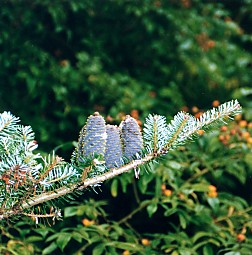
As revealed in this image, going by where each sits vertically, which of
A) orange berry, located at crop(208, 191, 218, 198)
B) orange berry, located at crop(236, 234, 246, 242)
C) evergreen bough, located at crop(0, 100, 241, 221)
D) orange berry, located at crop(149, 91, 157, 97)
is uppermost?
orange berry, located at crop(149, 91, 157, 97)

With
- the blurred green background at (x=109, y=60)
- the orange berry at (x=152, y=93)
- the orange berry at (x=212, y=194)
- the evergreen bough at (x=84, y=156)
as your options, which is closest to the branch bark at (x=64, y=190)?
the evergreen bough at (x=84, y=156)

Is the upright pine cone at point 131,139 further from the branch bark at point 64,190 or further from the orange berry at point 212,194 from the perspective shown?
the orange berry at point 212,194

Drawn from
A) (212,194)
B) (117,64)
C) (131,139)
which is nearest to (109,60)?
(117,64)

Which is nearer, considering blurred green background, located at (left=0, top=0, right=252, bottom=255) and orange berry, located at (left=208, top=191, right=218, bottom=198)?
orange berry, located at (left=208, top=191, right=218, bottom=198)

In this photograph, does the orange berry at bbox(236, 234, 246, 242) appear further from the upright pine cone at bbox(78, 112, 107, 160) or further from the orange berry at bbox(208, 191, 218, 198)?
the upright pine cone at bbox(78, 112, 107, 160)

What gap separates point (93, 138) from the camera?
3.71 feet

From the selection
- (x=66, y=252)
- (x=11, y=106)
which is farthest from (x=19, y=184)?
(x=11, y=106)

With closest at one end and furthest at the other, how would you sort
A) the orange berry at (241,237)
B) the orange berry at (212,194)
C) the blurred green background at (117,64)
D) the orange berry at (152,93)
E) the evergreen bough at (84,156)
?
the evergreen bough at (84,156), the orange berry at (241,237), the orange berry at (212,194), the blurred green background at (117,64), the orange berry at (152,93)

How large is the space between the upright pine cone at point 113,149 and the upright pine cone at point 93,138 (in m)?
0.02

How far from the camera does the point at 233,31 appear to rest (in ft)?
14.2

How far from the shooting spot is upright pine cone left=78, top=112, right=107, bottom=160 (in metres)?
1.13

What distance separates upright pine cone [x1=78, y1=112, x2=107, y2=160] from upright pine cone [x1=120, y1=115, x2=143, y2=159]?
50 mm

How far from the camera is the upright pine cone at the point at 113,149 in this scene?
1.13m

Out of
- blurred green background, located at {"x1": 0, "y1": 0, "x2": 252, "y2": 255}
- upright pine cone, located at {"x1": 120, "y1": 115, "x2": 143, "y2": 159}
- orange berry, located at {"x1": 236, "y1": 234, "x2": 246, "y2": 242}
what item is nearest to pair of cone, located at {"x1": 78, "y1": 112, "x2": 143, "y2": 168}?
upright pine cone, located at {"x1": 120, "y1": 115, "x2": 143, "y2": 159}
